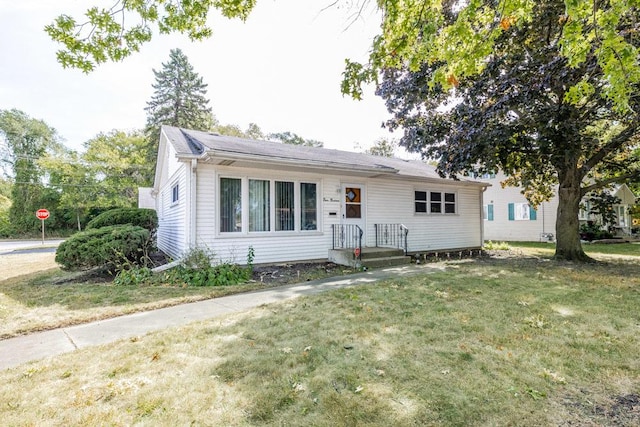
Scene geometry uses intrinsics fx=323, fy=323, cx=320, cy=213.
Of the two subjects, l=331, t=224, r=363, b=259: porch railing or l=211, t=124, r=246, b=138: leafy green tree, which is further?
l=211, t=124, r=246, b=138: leafy green tree

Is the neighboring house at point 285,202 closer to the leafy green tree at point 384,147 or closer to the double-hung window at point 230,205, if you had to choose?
the double-hung window at point 230,205

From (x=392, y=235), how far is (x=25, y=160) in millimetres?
37553

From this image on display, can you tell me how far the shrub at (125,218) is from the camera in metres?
10.7

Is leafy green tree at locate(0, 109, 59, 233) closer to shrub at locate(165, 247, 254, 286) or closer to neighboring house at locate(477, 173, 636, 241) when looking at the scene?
shrub at locate(165, 247, 254, 286)

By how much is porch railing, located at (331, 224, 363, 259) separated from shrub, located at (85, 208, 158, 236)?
658cm

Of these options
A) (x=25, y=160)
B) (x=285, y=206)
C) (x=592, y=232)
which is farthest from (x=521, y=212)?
(x=25, y=160)

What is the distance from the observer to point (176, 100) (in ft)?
101

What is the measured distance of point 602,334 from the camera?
3.62 metres

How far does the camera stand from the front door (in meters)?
10.0

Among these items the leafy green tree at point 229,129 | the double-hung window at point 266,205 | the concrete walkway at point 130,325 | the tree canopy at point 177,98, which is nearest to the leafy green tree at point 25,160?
the tree canopy at point 177,98

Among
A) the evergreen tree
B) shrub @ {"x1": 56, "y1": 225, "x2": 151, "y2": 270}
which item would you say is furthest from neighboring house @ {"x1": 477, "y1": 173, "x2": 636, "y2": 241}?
the evergreen tree

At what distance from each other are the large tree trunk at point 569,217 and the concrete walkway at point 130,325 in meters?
7.85

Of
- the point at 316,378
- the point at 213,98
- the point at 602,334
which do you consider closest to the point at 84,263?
the point at 316,378

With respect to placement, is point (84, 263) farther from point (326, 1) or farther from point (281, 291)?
point (326, 1)
